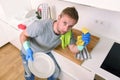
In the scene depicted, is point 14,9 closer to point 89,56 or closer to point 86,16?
point 86,16

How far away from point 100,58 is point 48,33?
19.7 inches

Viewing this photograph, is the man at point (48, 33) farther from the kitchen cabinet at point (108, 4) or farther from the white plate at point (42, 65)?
the kitchen cabinet at point (108, 4)

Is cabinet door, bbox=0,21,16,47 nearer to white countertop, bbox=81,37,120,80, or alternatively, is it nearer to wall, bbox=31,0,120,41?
wall, bbox=31,0,120,41

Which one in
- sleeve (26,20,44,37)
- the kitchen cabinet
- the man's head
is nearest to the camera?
the kitchen cabinet

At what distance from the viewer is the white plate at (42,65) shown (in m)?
1.24

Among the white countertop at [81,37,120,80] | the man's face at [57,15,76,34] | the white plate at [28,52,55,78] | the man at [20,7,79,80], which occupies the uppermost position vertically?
the man's face at [57,15,76,34]

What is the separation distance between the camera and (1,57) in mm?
1928

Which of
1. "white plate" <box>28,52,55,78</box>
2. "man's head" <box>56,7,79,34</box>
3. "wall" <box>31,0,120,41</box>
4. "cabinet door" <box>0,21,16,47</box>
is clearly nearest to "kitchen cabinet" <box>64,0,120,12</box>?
"man's head" <box>56,7,79,34</box>

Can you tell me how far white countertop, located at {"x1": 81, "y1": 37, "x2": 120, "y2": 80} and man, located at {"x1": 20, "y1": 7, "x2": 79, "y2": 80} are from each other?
6.1 inches

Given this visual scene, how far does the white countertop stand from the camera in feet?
3.03

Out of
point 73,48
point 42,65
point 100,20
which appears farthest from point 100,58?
point 42,65

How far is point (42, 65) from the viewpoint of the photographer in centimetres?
131

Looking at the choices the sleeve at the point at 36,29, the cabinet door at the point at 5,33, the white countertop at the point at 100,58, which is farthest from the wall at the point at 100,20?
the cabinet door at the point at 5,33

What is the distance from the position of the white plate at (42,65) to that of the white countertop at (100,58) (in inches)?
15.5
